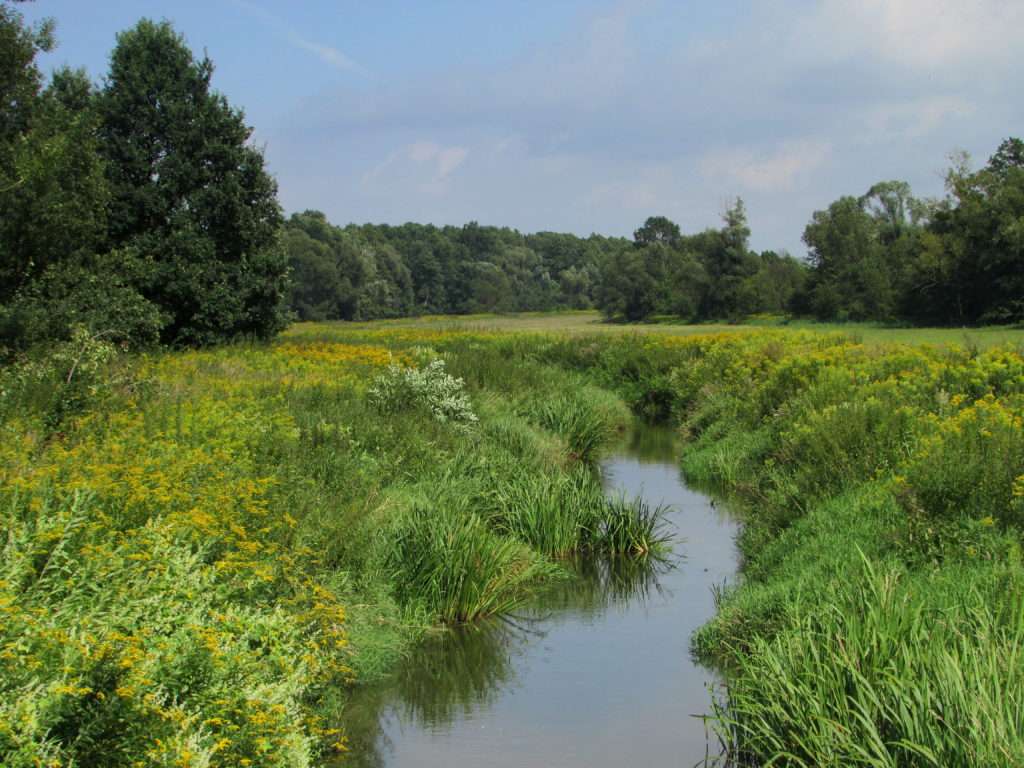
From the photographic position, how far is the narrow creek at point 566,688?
22.3 feet

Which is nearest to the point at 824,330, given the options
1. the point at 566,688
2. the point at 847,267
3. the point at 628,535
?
the point at 847,267

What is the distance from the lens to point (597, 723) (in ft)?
23.7

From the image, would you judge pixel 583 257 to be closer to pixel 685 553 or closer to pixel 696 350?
pixel 696 350

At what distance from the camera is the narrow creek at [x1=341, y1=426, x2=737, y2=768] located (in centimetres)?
679

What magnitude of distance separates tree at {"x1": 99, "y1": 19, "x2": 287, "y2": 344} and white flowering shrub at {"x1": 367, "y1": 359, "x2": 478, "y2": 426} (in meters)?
11.4

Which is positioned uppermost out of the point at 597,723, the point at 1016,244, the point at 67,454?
the point at 1016,244

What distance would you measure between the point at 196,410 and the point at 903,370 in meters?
10.4

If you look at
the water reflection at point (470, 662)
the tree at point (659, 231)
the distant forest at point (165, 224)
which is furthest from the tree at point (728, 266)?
the water reflection at point (470, 662)

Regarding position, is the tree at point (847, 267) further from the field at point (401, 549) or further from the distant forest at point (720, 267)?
the field at point (401, 549)

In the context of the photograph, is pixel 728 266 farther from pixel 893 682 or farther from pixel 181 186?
pixel 893 682

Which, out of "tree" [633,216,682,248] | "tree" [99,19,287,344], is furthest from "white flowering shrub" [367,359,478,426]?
"tree" [633,216,682,248]

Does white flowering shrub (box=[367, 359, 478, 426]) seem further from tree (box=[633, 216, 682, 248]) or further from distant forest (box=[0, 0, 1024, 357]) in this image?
tree (box=[633, 216, 682, 248])

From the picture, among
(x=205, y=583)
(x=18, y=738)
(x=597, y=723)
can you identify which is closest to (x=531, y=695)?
(x=597, y=723)

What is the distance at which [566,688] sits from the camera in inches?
310
